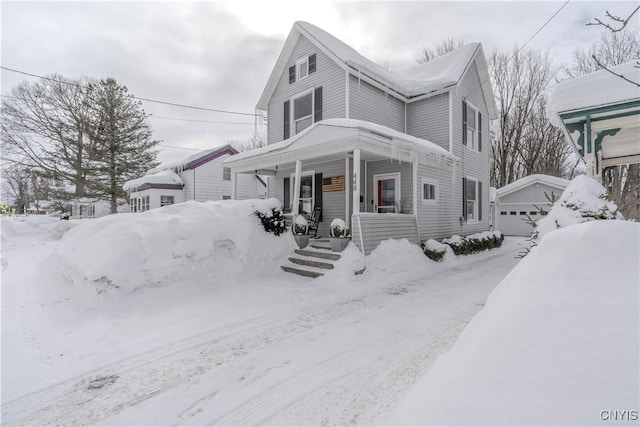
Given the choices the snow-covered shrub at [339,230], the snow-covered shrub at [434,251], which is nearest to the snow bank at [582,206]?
the snow-covered shrub at [434,251]

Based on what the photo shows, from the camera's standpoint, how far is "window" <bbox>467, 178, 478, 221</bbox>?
12734 mm

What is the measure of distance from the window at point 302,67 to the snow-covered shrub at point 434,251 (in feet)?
26.5

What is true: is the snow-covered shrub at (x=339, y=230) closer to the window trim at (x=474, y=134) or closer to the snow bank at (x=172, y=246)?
the snow bank at (x=172, y=246)

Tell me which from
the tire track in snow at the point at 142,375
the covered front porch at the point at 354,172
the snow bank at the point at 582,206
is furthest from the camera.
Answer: the covered front porch at the point at 354,172

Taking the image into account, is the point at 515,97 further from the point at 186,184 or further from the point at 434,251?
the point at 186,184

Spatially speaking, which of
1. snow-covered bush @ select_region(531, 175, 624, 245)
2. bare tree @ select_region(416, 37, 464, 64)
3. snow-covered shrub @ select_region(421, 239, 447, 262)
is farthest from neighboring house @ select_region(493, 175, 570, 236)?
snow-covered bush @ select_region(531, 175, 624, 245)

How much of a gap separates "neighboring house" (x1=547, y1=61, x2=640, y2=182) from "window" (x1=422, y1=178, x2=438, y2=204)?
4304 mm

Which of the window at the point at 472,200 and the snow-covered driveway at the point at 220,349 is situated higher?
the window at the point at 472,200

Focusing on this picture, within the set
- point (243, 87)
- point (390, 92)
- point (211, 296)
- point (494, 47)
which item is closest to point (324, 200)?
point (390, 92)

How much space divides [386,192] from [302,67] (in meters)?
6.24

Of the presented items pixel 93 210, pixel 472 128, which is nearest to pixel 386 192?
pixel 472 128

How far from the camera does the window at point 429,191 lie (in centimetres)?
1023

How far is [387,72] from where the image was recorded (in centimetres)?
1255

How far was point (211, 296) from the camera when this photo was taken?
18.3 feet
